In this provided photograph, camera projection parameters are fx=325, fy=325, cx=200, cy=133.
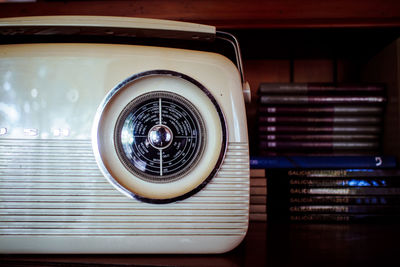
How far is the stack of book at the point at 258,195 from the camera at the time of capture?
0.94m

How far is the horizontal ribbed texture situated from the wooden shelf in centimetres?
49

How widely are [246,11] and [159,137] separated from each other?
0.51 meters

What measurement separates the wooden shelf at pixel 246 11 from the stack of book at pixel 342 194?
0.43m

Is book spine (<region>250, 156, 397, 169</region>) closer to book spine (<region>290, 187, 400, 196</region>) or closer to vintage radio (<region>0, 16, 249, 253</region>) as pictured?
book spine (<region>290, 187, 400, 196</region>)

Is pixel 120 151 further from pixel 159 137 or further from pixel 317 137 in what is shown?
pixel 317 137

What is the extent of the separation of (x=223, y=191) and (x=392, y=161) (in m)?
0.56

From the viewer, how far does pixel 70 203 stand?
67 centimetres

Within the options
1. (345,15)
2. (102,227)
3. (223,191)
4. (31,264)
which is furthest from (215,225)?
(345,15)

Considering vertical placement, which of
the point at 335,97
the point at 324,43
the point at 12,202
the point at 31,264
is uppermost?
the point at 324,43

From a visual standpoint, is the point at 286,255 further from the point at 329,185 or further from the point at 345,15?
the point at 345,15

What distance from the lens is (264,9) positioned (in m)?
0.96

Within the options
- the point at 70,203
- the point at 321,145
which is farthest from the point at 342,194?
the point at 70,203

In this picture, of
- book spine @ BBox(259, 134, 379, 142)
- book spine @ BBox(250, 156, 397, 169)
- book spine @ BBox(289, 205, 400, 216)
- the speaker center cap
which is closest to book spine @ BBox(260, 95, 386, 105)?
book spine @ BBox(259, 134, 379, 142)

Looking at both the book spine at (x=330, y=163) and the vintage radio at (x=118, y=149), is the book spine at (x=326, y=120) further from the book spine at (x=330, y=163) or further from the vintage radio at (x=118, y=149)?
the vintage radio at (x=118, y=149)
